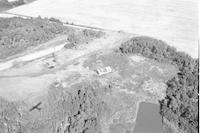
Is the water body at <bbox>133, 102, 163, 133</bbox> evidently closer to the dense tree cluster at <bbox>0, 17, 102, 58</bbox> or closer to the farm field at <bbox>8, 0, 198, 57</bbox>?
the farm field at <bbox>8, 0, 198, 57</bbox>

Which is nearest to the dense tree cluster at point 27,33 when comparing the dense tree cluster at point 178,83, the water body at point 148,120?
the dense tree cluster at point 178,83

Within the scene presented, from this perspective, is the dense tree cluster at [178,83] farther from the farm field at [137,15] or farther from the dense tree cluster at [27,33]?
the dense tree cluster at [27,33]

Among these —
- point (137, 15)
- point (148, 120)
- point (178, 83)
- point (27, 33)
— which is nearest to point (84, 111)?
point (148, 120)

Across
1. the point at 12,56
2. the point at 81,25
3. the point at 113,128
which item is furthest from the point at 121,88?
the point at 81,25

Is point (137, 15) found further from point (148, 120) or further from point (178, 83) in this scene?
point (148, 120)

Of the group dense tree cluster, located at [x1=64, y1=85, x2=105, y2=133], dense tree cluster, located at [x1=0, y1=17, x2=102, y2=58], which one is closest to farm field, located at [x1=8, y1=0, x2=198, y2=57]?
dense tree cluster, located at [x1=0, y1=17, x2=102, y2=58]
